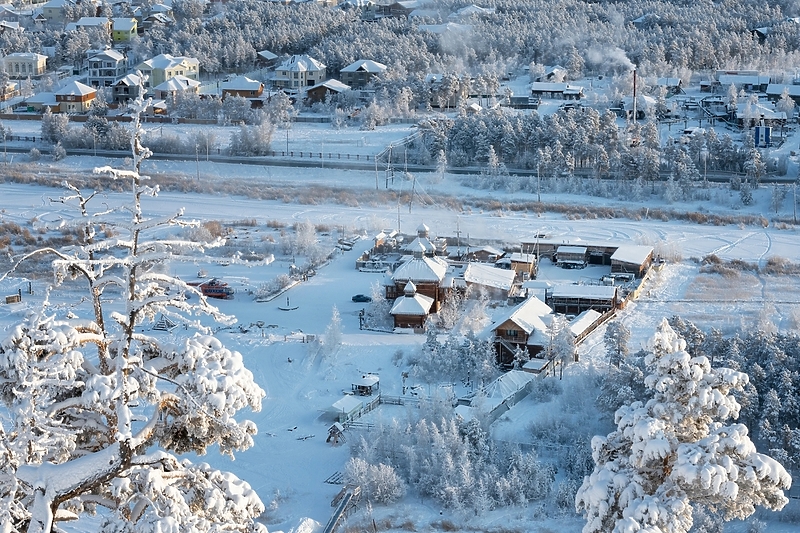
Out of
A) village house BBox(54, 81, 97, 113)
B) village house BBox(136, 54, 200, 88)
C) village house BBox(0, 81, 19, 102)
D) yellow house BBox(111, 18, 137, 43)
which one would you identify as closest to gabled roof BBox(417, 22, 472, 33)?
village house BBox(136, 54, 200, 88)

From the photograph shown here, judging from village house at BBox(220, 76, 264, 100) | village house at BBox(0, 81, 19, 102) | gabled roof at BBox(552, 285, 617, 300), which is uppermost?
village house at BBox(220, 76, 264, 100)

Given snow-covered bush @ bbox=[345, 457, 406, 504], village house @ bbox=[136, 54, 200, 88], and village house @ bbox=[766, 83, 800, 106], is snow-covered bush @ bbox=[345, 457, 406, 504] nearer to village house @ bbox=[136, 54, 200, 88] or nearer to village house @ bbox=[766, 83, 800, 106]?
village house @ bbox=[766, 83, 800, 106]

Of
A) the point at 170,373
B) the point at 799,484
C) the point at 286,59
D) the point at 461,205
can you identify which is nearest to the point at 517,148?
the point at 461,205

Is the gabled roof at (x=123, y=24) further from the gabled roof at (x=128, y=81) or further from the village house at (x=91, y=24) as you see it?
the gabled roof at (x=128, y=81)

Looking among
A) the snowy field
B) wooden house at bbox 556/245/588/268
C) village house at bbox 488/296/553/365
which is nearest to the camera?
the snowy field

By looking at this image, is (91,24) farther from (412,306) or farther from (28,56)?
(412,306)

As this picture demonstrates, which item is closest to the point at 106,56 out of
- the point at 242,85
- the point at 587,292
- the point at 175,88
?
the point at 175,88
